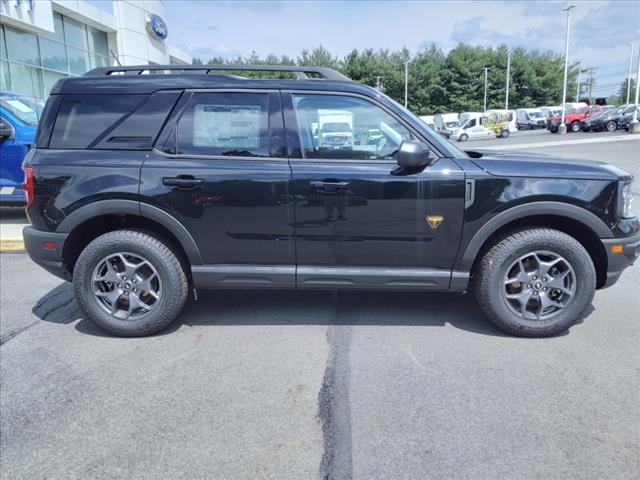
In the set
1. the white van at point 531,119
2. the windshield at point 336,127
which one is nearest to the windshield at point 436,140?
the windshield at point 336,127

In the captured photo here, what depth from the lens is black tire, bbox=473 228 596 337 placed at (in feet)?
11.8

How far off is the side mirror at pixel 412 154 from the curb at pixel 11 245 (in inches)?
225

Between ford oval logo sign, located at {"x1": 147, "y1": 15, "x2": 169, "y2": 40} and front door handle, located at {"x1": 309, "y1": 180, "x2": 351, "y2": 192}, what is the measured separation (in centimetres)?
3066

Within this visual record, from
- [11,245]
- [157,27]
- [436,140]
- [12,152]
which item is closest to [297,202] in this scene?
[436,140]

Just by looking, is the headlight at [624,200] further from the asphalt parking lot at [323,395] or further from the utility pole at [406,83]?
the utility pole at [406,83]

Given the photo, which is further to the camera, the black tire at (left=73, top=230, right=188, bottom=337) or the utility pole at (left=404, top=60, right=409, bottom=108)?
the utility pole at (left=404, top=60, right=409, bottom=108)

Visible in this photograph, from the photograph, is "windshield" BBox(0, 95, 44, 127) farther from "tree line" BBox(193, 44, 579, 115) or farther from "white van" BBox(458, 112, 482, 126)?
"tree line" BBox(193, 44, 579, 115)

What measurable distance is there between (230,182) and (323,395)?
1.63m

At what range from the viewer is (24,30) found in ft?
65.4

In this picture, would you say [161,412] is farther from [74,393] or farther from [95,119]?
[95,119]

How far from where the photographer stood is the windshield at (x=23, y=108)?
822cm

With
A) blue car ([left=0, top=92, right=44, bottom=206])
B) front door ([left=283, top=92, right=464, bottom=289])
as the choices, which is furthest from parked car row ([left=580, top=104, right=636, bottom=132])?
front door ([left=283, top=92, right=464, bottom=289])

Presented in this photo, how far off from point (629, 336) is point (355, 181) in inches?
92.9

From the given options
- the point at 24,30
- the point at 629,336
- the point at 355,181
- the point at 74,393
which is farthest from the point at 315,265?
the point at 24,30
